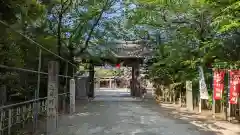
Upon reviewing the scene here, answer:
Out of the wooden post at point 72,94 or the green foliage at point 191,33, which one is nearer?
the green foliage at point 191,33

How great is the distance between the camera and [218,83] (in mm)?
12414

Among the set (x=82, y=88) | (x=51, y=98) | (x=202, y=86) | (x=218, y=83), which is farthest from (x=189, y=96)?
(x=82, y=88)

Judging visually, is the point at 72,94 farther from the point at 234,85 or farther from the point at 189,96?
the point at 234,85

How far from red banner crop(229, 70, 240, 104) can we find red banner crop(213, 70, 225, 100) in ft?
2.93

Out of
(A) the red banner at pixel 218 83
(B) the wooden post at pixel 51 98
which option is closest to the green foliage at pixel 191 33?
(A) the red banner at pixel 218 83

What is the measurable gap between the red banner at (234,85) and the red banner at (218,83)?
89cm

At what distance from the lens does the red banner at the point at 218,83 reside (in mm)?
12273

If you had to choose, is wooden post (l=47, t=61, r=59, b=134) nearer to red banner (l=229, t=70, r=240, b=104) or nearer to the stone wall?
red banner (l=229, t=70, r=240, b=104)

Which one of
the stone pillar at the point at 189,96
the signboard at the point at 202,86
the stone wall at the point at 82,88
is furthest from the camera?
the stone wall at the point at 82,88

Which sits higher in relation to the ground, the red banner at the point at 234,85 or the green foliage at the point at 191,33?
the green foliage at the point at 191,33

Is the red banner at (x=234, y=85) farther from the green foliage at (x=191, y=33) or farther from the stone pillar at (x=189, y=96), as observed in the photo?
the stone pillar at (x=189, y=96)

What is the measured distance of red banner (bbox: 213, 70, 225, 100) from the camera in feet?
40.3

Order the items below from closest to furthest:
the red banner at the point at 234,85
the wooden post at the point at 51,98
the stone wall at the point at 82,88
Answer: the wooden post at the point at 51,98, the red banner at the point at 234,85, the stone wall at the point at 82,88

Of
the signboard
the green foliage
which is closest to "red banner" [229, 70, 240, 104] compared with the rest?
the green foliage
